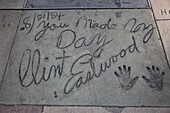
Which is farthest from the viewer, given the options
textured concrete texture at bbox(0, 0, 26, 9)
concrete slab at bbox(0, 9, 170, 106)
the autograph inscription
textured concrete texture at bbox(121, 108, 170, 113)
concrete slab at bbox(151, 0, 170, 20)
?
textured concrete texture at bbox(0, 0, 26, 9)

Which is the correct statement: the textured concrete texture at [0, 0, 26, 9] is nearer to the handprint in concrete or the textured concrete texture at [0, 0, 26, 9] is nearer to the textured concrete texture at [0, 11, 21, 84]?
the textured concrete texture at [0, 11, 21, 84]

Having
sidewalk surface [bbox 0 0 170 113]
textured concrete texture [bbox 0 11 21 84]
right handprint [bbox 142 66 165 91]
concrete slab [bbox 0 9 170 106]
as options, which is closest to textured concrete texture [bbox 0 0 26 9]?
sidewalk surface [bbox 0 0 170 113]

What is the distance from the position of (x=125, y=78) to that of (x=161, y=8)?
1.32 metres

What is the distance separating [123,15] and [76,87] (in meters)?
1.27

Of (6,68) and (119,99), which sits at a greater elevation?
(6,68)

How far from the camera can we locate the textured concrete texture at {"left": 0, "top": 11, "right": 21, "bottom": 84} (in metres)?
2.69

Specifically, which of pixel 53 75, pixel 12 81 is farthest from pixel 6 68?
pixel 53 75

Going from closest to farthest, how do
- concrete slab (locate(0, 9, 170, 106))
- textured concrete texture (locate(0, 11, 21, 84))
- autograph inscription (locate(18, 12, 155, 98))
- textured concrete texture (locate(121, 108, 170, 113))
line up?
textured concrete texture (locate(121, 108, 170, 113)) < concrete slab (locate(0, 9, 170, 106)) < autograph inscription (locate(18, 12, 155, 98)) < textured concrete texture (locate(0, 11, 21, 84))

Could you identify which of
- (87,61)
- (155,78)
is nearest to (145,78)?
(155,78)

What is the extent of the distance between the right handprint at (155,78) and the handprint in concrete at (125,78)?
0.13 meters

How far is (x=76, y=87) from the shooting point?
242 cm

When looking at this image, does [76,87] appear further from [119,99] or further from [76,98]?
[119,99]

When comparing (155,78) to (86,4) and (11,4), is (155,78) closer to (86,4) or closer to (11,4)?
(86,4)

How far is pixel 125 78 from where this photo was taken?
248 centimetres
